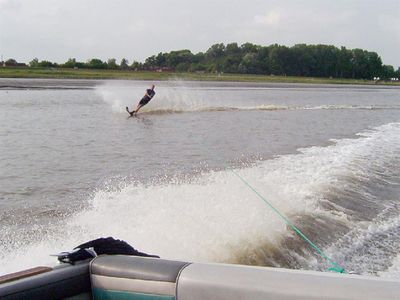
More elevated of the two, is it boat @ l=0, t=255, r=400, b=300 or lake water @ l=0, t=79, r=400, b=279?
boat @ l=0, t=255, r=400, b=300

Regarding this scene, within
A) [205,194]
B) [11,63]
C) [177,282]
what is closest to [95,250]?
[177,282]

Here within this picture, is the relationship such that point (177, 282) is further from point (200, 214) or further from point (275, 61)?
point (275, 61)

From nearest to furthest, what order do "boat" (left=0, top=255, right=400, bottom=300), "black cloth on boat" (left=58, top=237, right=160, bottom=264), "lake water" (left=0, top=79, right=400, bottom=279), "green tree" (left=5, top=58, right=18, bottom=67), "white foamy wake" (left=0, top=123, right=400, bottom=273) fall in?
"boat" (left=0, top=255, right=400, bottom=300) → "black cloth on boat" (left=58, top=237, right=160, bottom=264) → "white foamy wake" (left=0, top=123, right=400, bottom=273) → "lake water" (left=0, top=79, right=400, bottom=279) → "green tree" (left=5, top=58, right=18, bottom=67)

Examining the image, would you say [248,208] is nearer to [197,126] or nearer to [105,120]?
[197,126]

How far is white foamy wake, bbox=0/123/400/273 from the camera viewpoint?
6.14 meters

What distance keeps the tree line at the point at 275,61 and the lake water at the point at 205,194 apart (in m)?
85.6

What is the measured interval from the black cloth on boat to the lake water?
0.16m

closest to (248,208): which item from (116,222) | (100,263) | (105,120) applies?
(116,222)

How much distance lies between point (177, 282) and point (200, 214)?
4.29 m

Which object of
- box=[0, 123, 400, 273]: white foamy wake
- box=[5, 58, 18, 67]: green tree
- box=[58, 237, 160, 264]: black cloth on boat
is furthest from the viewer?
box=[5, 58, 18, 67]: green tree

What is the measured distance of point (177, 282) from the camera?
3092 mm

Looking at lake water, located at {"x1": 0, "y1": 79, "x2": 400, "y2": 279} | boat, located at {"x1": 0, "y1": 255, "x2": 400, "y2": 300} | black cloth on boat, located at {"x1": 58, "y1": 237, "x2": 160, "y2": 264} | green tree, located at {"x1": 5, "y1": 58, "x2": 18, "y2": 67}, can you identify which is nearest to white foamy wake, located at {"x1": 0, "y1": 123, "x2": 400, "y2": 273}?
lake water, located at {"x1": 0, "y1": 79, "x2": 400, "y2": 279}

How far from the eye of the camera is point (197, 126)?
2041cm

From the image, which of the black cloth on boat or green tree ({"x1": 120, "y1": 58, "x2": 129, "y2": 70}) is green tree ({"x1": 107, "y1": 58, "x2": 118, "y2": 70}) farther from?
the black cloth on boat
